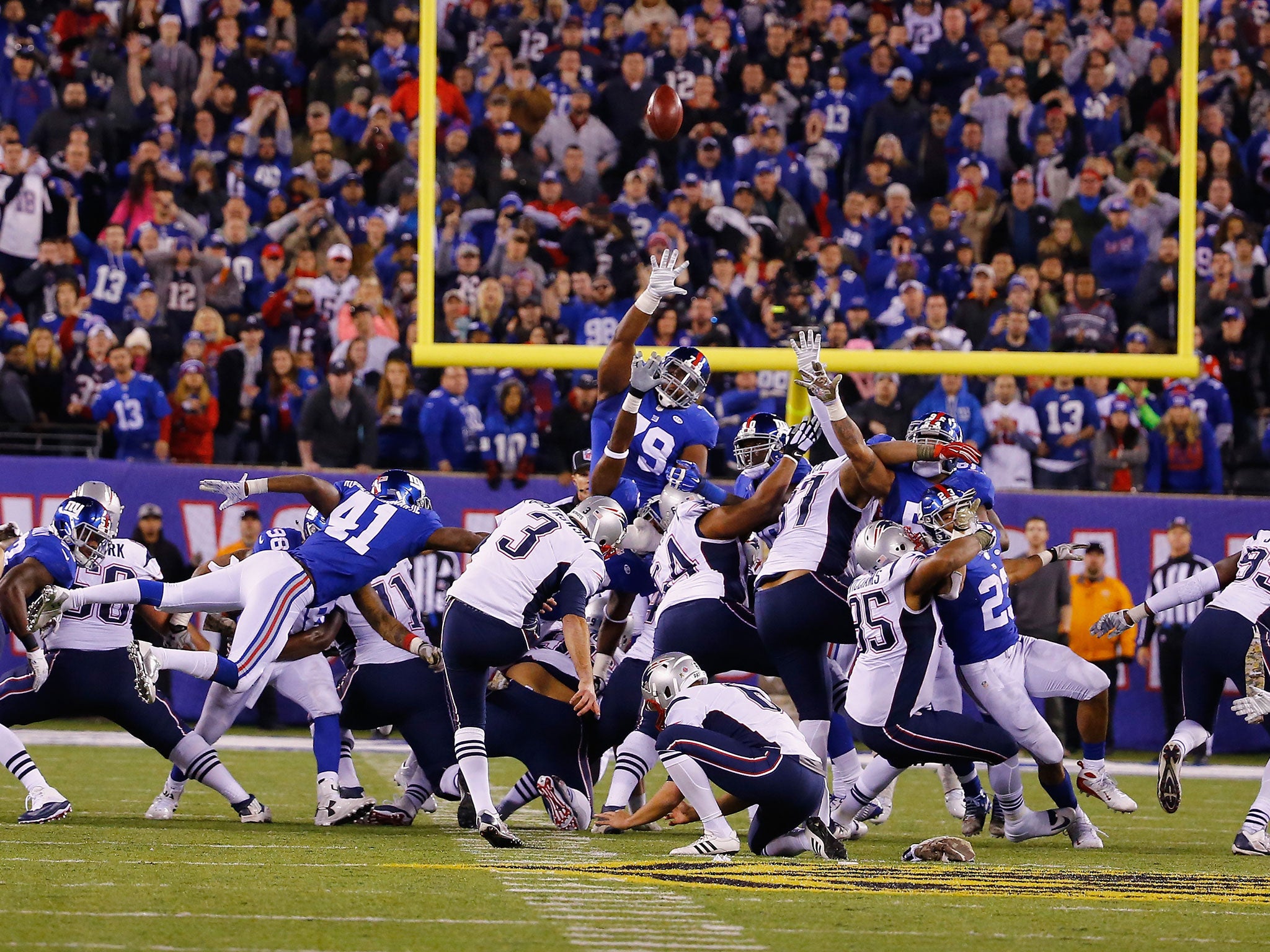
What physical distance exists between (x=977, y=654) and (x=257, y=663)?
121 inches

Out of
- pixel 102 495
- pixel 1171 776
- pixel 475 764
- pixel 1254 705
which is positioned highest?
pixel 102 495

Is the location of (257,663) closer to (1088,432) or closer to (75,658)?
(75,658)

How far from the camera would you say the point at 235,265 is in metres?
13.5

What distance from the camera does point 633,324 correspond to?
8875 mm

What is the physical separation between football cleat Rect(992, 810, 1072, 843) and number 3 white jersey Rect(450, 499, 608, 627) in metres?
2.11

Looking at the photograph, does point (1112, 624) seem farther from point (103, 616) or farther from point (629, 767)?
point (103, 616)

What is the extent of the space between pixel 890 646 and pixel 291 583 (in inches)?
102

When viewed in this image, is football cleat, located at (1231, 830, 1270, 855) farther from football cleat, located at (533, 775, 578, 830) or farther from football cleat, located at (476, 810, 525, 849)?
football cleat, located at (476, 810, 525, 849)

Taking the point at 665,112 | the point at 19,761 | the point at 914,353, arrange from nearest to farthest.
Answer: the point at 19,761
the point at 665,112
the point at 914,353

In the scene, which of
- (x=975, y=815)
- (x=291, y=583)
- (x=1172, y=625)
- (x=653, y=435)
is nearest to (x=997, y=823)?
(x=975, y=815)

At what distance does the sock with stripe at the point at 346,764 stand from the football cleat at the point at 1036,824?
2891mm

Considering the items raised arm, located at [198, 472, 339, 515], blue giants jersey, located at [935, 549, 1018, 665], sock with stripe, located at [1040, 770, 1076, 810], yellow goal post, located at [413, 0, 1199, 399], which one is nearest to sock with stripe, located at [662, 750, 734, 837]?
blue giants jersey, located at [935, 549, 1018, 665]

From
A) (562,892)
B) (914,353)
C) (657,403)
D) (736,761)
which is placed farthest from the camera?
(914,353)

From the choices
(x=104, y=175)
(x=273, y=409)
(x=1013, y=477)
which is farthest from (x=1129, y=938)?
(x=104, y=175)
